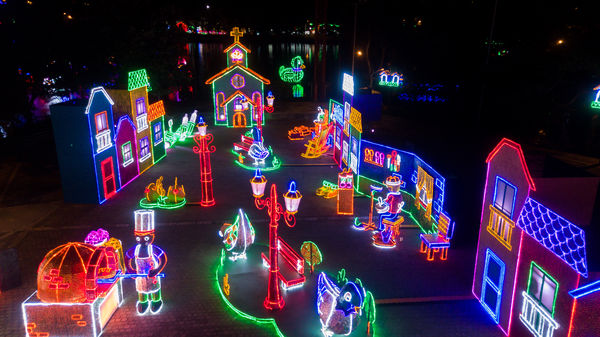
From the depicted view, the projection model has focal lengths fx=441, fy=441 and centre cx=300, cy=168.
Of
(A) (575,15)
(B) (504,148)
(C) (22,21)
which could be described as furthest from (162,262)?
(A) (575,15)

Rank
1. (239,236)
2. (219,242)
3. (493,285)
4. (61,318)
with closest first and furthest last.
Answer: (61,318) < (493,285) < (239,236) < (219,242)

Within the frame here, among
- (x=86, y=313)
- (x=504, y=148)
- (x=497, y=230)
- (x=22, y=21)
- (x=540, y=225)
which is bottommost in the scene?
(x=86, y=313)

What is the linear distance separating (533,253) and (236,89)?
2633 cm

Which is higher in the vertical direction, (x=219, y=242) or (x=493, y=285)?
(x=493, y=285)

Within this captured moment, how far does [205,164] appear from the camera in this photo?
17.5 metres

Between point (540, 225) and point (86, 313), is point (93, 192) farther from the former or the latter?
point (540, 225)

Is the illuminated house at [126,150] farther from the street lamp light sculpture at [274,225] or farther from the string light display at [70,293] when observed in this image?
the street lamp light sculpture at [274,225]

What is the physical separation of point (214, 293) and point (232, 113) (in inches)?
890

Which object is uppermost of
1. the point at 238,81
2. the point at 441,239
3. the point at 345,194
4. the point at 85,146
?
the point at 238,81

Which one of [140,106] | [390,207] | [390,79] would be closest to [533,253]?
[390,207]

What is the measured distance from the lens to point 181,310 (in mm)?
11500

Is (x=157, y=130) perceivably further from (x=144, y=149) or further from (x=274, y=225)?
(x=274, y=225)

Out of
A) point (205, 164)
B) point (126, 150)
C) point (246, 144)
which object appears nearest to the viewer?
point (205, 164)

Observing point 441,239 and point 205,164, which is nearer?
point 441,239
